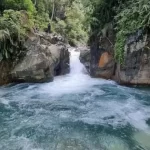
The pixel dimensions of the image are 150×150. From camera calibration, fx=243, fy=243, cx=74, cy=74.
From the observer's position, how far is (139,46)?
995cm

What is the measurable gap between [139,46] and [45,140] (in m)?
6.04

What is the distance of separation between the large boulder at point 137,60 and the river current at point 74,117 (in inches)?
19.4

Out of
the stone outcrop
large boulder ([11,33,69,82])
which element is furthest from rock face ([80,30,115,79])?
large boulder ([11,33,69,82])

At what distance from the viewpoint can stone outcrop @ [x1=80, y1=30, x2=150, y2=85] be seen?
988 centimetres

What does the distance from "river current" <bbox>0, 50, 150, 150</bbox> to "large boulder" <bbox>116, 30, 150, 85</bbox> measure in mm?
492

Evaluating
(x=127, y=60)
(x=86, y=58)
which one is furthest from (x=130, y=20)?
(x=86, y=58)

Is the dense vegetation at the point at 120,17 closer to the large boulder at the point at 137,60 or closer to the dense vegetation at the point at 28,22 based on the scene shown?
the large boulder at the point at 137,60

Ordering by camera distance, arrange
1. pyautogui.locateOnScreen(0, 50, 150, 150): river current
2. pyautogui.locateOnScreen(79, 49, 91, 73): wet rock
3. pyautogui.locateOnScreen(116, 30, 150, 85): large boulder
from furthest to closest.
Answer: pyautogui.locateOnScreen(79, 49, 91, 73): wet rock, pyautogui.locateOnScreen(116, 30, 150, 85): large boulder, pyautogui.locateOnScreen(0, 50, 150, 150): river current

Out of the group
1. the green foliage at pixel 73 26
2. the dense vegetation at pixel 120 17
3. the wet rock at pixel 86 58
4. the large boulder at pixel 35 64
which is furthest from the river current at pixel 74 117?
the green foliage at pixel 73 26

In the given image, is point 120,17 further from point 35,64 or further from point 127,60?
point 35,64

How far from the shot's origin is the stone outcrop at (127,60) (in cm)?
988

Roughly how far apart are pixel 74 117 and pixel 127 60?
441 cm

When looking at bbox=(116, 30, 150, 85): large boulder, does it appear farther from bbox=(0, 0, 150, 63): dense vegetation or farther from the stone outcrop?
bbox=(0, 0, 150, 63): dense vegetation

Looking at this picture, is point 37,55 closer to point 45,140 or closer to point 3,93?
point 3,93
